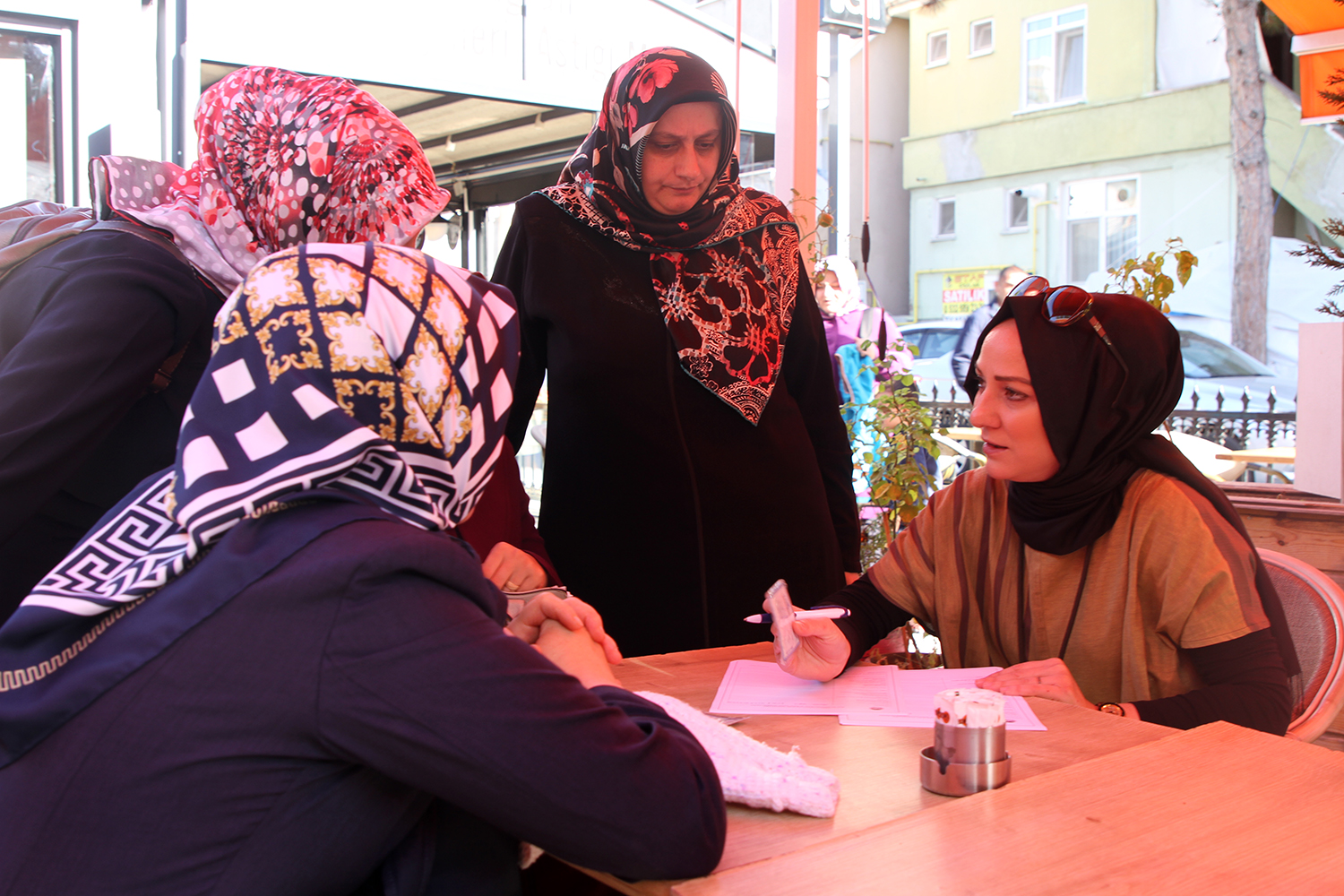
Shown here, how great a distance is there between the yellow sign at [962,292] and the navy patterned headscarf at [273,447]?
1173 cm

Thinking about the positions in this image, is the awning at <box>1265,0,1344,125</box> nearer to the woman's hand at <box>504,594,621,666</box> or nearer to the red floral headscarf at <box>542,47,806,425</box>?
the red floral headscarf at <box>542,47,806,425</box>

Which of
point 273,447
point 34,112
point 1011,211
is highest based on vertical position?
point 1011,211

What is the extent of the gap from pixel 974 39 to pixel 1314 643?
11.7m

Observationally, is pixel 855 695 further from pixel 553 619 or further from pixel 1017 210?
pixel 1017 210

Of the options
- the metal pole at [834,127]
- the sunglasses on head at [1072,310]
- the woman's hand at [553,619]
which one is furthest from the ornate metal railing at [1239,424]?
the woman's hand at [553,619]

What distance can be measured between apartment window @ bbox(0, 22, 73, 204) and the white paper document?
3557 mm

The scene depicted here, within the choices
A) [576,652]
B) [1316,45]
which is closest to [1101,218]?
[1316,45]

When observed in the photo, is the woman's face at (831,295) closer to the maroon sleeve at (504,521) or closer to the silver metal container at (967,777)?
the maroon sleeve at (504,521)

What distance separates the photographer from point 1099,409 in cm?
164

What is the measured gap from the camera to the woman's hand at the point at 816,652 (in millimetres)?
1588

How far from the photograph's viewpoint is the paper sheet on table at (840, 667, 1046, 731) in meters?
1.36

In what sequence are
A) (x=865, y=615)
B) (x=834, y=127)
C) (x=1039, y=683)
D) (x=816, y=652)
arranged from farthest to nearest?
(x=834, y=127) → (x=865, y=615) → (x=816, y=652) → (x=1039, y=683)

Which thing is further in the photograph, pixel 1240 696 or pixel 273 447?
pixel 1240 696

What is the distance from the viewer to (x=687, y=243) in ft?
6.76
